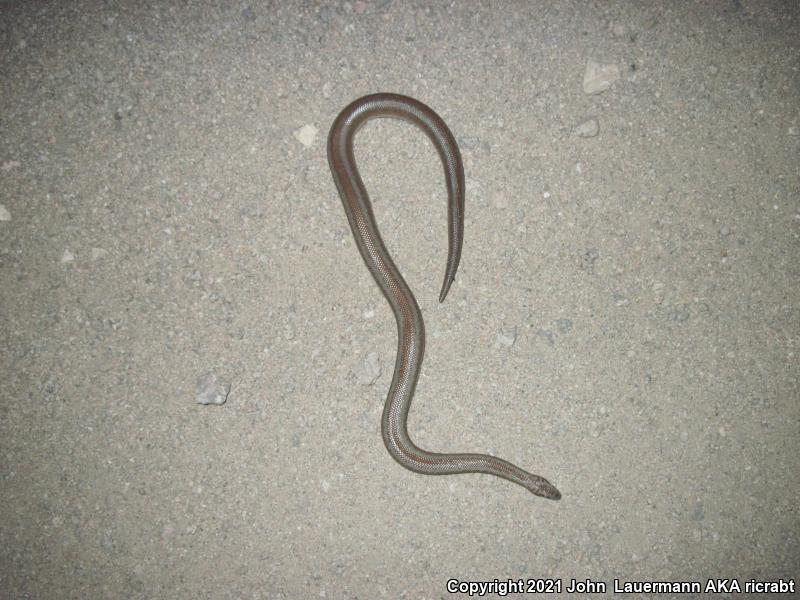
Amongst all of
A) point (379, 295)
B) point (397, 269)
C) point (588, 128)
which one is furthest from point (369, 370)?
point (588, 128)

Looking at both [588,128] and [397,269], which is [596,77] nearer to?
[588,128]

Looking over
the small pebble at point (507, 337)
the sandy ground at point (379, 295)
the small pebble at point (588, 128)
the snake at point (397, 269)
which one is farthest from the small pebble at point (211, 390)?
the small pebble at point (588, 128)

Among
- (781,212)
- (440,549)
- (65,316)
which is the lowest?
(440,549)

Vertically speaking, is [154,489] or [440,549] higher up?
[154,489]

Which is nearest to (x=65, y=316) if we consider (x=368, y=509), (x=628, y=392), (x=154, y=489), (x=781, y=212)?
(x=154, y=489)

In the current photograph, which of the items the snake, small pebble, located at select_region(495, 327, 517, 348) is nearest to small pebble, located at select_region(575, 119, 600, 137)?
the snake

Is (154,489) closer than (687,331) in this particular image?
Yes

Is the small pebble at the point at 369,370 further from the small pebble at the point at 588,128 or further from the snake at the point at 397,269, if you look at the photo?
the small pebble at the point at 588,128

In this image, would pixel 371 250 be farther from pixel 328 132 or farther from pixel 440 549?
pixel 440 549
